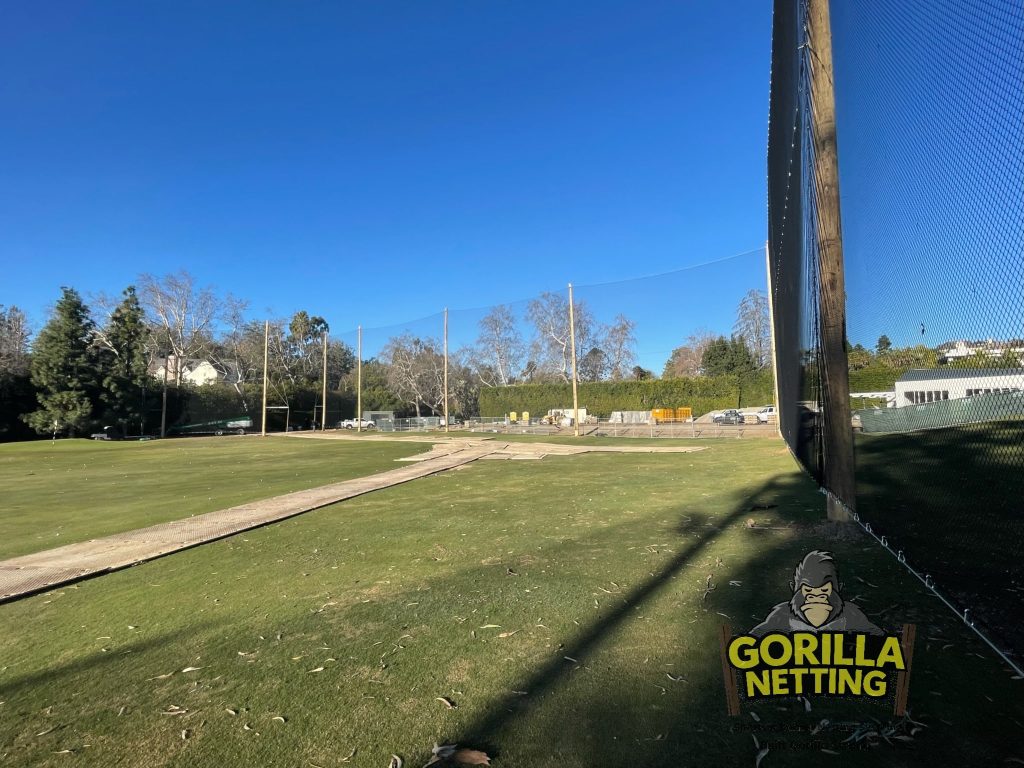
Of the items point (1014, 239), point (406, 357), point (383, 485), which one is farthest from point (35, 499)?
point (406, 357)

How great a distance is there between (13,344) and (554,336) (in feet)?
134

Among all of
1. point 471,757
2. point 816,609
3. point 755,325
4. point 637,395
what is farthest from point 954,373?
point 637,395

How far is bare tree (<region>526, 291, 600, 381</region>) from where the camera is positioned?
43.5 m

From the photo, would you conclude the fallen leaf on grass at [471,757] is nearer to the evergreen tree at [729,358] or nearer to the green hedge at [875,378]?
the green hedge at [875,378]

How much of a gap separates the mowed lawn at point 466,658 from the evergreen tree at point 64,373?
119ft

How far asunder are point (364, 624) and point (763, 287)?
86.2 feet

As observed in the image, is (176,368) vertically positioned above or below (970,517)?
above

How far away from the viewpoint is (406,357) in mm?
51375

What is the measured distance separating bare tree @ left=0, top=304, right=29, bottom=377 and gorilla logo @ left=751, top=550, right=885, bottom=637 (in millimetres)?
43348

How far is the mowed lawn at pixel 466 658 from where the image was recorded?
2.00m

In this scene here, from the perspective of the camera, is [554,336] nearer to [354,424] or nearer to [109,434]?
[354,424]

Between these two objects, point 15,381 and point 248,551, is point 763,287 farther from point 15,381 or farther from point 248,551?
point 15,381

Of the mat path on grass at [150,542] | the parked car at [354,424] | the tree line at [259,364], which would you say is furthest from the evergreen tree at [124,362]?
the mat path on grass at [150,542]

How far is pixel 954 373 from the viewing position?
236 cm
